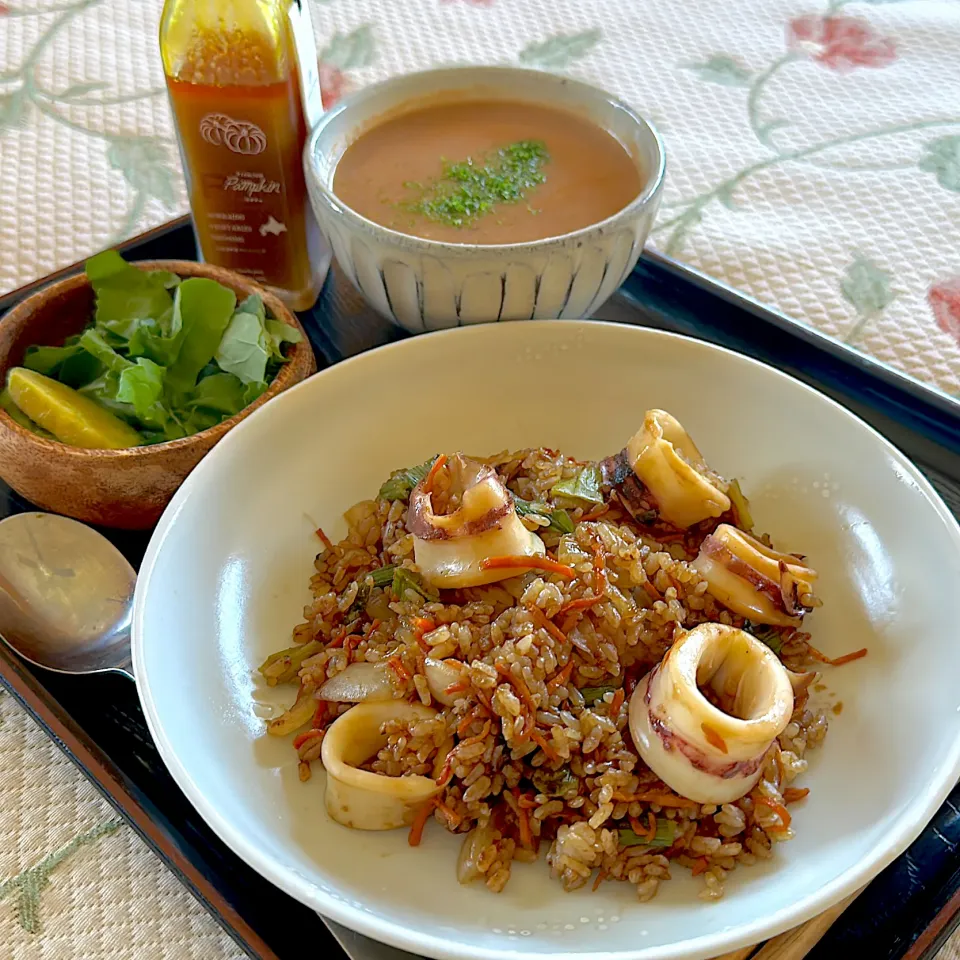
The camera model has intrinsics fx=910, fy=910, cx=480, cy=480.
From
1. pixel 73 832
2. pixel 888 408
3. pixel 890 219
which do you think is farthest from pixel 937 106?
pixel 73 832

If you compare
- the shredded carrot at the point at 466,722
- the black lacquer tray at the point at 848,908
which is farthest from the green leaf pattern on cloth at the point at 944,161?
the shredded carrot at the point at 466,722

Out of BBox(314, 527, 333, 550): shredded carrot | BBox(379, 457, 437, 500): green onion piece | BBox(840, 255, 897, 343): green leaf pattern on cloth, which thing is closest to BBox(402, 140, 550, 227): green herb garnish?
BBox(379, 457, 437, 500): green onion piece

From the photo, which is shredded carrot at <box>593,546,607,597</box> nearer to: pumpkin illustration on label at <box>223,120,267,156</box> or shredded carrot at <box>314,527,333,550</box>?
shredded carrot at <box>314,527,333,550</box>

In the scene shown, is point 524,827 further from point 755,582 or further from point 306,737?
point 755,582

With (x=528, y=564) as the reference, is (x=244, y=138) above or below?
above

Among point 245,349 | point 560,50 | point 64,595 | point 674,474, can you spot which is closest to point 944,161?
point 560,50

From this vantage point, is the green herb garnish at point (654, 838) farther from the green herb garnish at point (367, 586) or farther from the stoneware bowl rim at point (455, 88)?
the stoneware bowl rim at point (455, 88)
